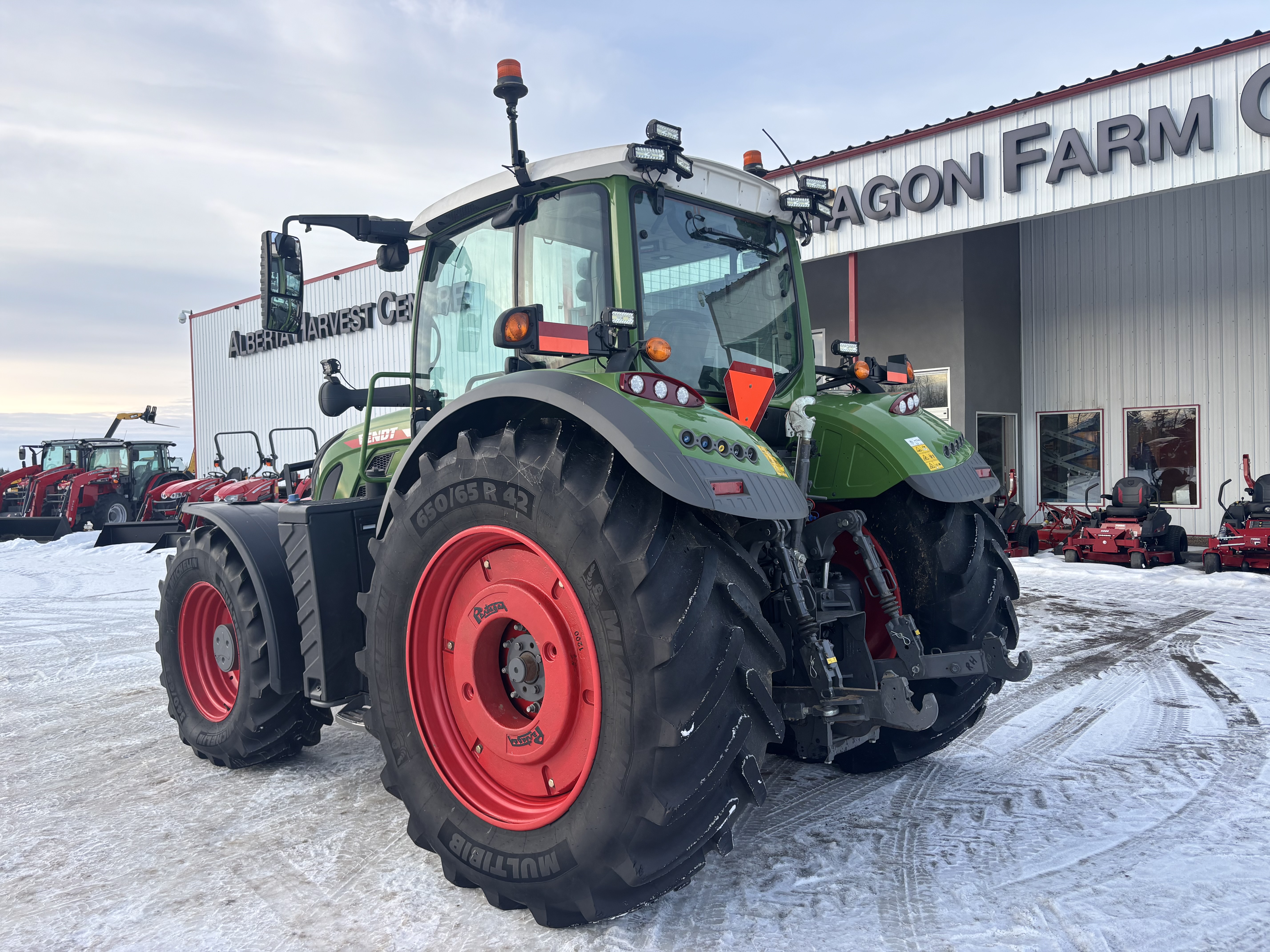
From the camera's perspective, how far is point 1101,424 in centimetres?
1532

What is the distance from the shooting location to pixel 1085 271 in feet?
51.0

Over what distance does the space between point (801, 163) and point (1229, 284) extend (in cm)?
681

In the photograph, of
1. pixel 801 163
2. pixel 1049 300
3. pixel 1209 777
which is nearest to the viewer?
pixel 1209 777

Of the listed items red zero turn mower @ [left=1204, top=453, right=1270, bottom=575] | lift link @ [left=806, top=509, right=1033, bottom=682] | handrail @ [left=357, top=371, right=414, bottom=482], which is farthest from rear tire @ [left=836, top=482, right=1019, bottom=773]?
red zero turn mower @ [left=1204, top=453, right=1270, bottom=575]

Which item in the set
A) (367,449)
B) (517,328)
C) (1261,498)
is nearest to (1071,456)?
(1261,498)

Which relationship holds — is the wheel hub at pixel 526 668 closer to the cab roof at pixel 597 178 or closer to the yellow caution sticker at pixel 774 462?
→ the yellow caution sticker at pixel 774 462

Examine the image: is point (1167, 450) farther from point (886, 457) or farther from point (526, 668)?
point (526, 668)

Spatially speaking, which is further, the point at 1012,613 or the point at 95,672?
the point at 95,672

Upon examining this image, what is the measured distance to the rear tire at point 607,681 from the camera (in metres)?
2.32

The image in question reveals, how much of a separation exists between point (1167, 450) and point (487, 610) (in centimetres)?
1493

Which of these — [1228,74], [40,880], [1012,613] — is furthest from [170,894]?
[1228,74]

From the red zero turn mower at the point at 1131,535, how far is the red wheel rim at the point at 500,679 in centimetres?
1082

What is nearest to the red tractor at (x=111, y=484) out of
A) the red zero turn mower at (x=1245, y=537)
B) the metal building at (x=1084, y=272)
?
the metal building at (x=1084, y=272)

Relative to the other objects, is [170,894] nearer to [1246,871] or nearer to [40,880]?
[40,880]
